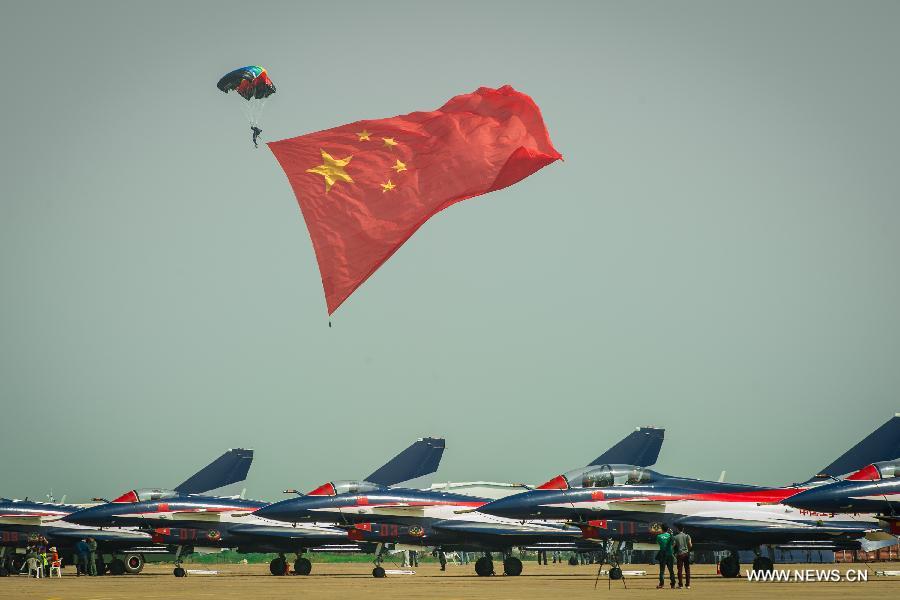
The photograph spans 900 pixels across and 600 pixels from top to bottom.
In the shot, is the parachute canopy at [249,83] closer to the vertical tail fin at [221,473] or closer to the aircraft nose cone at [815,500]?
the vertical tail fin at [221,473]

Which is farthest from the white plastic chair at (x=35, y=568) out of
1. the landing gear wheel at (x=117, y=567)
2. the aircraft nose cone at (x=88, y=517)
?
the landing gear wheel at (x=117, y=567)

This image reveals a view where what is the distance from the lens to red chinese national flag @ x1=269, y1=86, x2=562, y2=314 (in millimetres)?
Result: 23219

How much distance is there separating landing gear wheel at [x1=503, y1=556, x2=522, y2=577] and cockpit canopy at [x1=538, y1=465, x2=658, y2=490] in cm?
475

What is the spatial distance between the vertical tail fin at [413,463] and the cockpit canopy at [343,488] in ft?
9.48

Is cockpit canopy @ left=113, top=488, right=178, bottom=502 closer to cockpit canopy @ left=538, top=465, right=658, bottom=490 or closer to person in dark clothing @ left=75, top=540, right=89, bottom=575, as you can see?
person in dark clothing @ left=75, top=540, right=89, bottom=575

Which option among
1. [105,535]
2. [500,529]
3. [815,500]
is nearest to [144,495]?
[105,535]

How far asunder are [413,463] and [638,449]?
9.75 meters

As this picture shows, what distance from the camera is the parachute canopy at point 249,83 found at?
51.2 meters

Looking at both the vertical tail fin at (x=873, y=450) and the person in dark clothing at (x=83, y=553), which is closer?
the vertical tail fin at (x=873, y=450)

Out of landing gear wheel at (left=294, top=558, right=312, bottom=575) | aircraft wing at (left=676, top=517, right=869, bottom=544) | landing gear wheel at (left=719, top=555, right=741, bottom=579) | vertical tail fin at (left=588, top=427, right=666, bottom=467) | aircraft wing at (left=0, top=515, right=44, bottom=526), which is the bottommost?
landing gear wheel at (left=294, top=558, right=312, bottom=575)

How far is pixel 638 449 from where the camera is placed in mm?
46844

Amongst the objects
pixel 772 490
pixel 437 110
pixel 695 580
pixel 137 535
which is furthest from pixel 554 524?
pixel 437 110

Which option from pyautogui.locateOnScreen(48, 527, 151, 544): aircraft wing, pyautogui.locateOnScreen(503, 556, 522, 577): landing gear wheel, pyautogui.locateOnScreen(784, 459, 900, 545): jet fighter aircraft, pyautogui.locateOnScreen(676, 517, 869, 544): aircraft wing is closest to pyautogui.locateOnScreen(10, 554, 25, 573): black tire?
pyautogui.locateOnScreen(48, 527, 151, 544): aircraft wing

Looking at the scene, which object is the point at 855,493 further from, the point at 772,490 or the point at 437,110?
the point at 437,110
